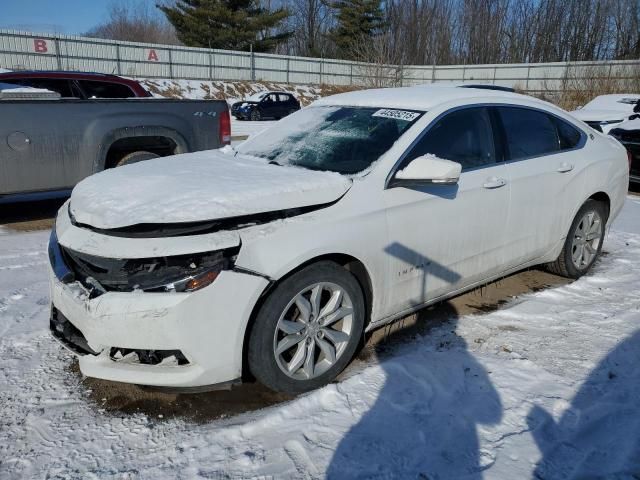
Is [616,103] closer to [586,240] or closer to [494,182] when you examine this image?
[586,240]

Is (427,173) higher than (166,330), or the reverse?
(427,173)

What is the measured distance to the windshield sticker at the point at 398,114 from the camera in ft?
11.7

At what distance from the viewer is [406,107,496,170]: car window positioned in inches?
139

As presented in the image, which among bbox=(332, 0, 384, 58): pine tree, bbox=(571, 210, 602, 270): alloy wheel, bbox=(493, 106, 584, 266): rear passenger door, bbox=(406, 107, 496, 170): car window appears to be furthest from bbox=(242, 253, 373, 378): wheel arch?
bbox=(332, 0, 384, 58): pine tree

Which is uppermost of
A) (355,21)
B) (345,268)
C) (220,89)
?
(355,21)

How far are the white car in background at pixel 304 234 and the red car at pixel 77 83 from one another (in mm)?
4431

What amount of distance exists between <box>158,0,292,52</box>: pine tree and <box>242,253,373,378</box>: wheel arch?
135 ft

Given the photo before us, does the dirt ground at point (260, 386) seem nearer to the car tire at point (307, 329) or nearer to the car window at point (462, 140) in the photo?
the car tire at point (307, 329)

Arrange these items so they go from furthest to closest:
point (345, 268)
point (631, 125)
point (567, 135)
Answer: point (631, 125)
point (567, 135)
point (345, 268)

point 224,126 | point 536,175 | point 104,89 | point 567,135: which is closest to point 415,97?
point 536,175

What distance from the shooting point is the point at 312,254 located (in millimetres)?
2828

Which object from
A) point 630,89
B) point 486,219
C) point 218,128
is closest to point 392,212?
point 486,219

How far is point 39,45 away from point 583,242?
30.9m

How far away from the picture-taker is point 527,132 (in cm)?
422
